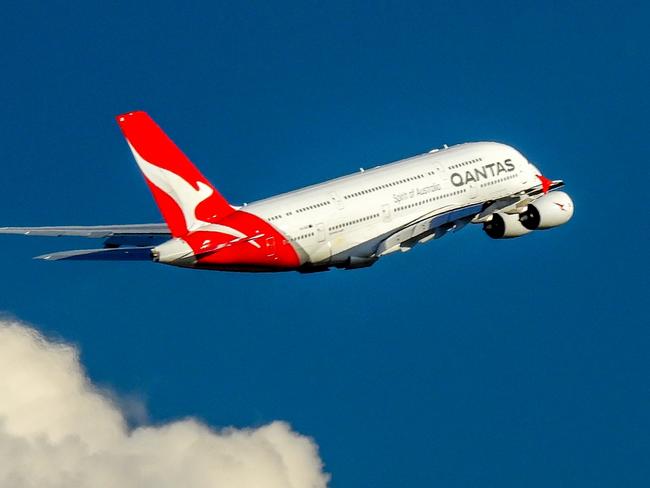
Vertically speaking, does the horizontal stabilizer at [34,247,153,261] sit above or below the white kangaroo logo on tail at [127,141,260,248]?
below

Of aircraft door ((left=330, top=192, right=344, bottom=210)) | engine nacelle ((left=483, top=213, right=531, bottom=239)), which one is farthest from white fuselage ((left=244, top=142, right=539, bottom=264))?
engine nacelle ((left=483, top=213, right=531, bottom=239))

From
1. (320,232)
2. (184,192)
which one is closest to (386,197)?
(320,232)

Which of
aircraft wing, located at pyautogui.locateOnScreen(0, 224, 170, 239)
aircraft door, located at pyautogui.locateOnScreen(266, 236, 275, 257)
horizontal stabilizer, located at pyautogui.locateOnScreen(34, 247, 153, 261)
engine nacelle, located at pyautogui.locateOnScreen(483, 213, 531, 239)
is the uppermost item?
engine nacelle, located at pyautogui.locateOnScreen(483, 213, 531, 239)

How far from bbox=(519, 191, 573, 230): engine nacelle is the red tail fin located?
1803 centimetres

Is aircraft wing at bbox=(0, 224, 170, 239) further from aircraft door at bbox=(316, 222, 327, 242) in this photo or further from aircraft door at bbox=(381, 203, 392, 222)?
aircraft door at bbox=(381, 203, 392, 222)

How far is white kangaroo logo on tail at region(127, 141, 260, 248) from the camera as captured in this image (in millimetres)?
85750

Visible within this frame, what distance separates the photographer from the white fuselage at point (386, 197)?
88188 mm

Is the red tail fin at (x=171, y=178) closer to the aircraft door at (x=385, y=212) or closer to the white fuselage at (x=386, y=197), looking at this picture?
the white fuselage at (x=386, y=197)

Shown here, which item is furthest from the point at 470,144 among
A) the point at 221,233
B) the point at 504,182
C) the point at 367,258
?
the point at 221,233

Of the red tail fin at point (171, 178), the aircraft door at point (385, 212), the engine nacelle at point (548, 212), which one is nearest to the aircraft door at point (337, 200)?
the aircraft door at point (385, 212)

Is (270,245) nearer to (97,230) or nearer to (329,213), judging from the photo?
(329,213)

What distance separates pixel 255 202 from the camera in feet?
291

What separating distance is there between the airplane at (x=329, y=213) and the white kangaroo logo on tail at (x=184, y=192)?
4cm

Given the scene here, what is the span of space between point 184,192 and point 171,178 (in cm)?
85
